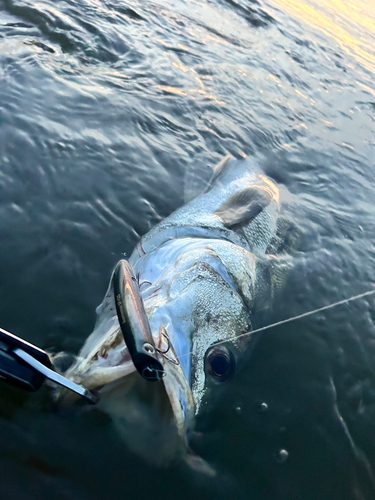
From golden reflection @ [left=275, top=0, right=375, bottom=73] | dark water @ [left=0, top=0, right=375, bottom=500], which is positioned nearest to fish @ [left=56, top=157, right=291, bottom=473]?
dark water @ [left=0, top=0, right=375, bottom=500]

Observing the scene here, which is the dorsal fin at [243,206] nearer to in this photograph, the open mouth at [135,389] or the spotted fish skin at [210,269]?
the spotted fish skin at [210,269]

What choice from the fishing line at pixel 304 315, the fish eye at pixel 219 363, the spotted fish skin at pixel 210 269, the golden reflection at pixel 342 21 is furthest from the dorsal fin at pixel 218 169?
the golden reflection at pixel 342 21

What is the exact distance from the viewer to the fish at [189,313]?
2037mm

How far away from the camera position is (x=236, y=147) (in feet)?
20.0

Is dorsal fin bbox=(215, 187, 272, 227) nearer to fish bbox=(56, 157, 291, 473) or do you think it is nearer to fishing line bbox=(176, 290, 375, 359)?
fish bbox=(56, 157, 291, 473)

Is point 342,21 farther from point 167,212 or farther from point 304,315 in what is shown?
point 304,315

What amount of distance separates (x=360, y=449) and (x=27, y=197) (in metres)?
3.21

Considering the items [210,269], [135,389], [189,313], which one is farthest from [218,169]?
[135,389]

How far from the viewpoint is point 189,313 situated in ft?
8.50

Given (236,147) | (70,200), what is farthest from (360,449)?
(236,147)

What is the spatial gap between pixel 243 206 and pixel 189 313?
7.76 feet

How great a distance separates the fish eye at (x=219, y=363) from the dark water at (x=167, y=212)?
0.22m

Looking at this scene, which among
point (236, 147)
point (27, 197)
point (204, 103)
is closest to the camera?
point (27, 197)

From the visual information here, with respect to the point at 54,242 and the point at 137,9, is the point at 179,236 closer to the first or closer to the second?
the point at 54,242
